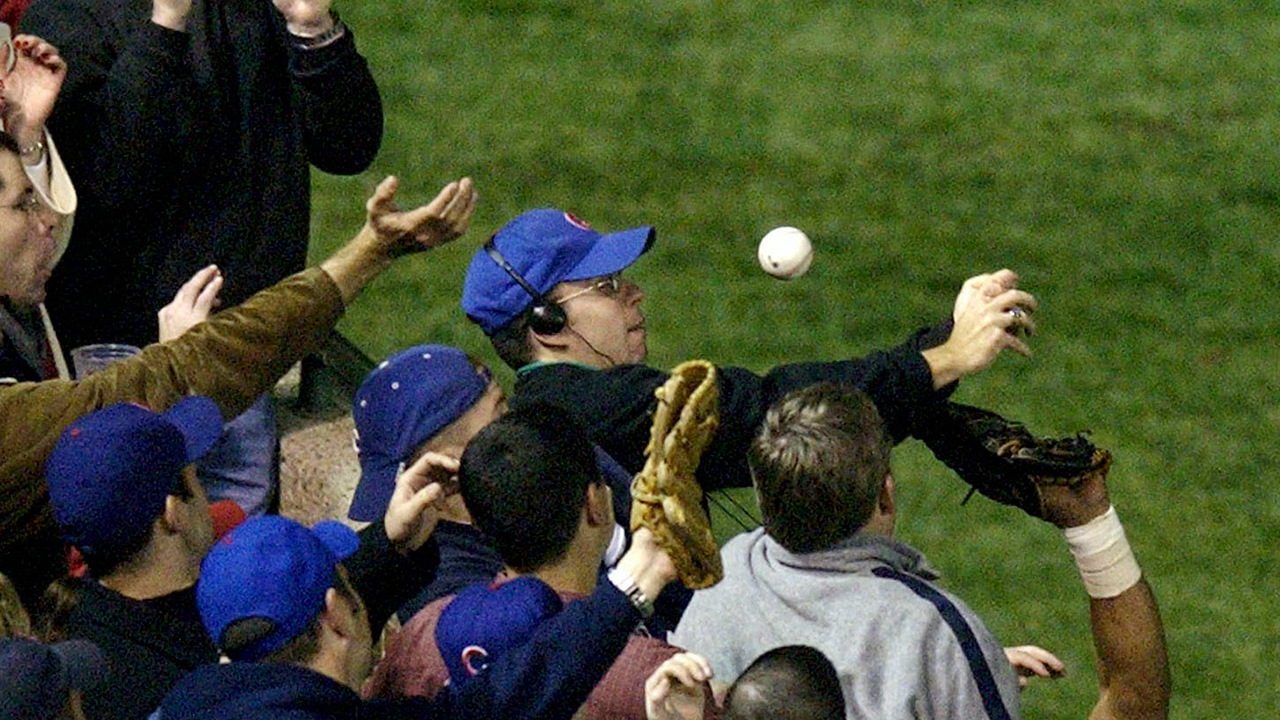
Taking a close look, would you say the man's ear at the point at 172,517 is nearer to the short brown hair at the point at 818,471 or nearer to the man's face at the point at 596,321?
the short brown hair at the point at 818,471

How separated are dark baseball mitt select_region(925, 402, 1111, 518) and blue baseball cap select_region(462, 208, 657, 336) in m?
0.78

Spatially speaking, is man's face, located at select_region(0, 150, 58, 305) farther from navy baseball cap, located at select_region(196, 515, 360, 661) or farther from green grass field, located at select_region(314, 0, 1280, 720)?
green grass field, located at select_region(314, 0, 1280, 720)

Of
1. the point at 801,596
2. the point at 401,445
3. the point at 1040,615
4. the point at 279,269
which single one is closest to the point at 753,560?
the point at 801,596

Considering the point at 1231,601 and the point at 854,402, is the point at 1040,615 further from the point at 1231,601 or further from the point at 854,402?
the point at 854,402

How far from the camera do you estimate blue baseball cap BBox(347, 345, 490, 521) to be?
4.84 meters

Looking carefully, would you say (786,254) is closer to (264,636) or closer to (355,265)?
(355,265)

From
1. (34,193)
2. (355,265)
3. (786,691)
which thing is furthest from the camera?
(355,265)

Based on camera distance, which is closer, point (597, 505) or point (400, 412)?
point (597, 505)

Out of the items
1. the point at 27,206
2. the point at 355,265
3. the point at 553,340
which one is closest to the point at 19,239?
the point at 27,206

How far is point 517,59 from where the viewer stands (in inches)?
394

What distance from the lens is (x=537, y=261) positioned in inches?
208

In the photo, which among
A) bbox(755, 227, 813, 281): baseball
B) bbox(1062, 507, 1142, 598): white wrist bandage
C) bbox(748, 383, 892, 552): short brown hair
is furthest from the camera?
bbox(755, 227, 813, 281): baseball

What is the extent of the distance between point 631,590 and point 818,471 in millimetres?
442

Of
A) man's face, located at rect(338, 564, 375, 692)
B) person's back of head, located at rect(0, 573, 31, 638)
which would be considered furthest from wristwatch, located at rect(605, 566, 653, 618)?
person's back of head, located at rect(0, 573, 31, 638)
